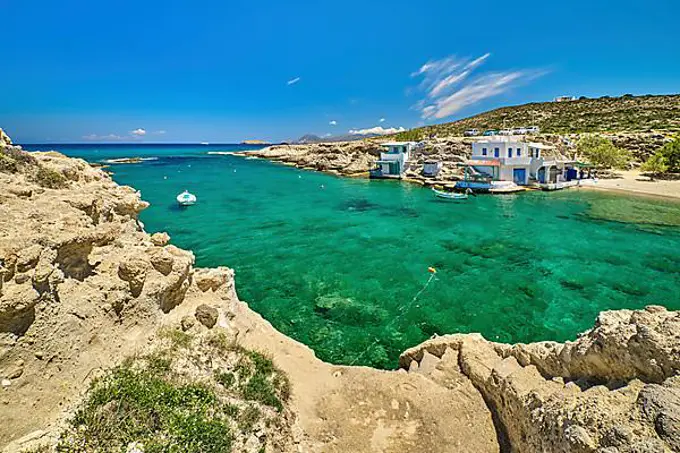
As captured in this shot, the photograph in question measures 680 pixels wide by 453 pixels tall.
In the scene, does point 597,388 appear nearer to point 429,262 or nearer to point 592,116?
point 429,262

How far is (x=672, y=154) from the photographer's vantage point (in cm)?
4328

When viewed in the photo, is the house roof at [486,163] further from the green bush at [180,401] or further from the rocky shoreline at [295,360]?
the green bush at [180,401]

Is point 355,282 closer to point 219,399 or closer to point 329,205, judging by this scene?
point 219,399

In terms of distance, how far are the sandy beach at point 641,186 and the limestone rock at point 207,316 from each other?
48013mm

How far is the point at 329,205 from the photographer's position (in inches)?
1388

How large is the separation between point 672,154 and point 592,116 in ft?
170

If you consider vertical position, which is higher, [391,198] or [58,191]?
[58,191]

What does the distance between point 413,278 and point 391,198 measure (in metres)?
24.2

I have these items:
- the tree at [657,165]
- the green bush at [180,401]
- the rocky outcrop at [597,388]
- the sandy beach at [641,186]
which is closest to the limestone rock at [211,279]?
the green bush at [180,401]

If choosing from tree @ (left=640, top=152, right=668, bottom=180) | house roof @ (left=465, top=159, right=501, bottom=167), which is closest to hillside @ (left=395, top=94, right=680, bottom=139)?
tree @ (left=640, top=152, right=668, bottom=180)

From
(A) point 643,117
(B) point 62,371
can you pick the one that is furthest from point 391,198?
(A) point 643,117

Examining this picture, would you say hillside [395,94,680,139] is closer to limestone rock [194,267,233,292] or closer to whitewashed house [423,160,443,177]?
whitewashed house [423,160,443,177]

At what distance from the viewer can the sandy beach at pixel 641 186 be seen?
37269 millimetres

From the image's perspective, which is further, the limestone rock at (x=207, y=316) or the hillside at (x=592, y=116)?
the hillside at (x=592, y=116)
